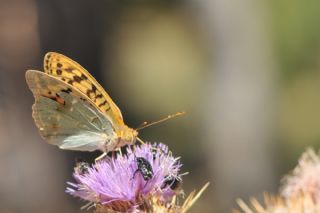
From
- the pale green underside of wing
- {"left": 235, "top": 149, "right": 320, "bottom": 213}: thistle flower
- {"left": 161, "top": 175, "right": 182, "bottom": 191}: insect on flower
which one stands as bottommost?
{"left": 235, "top": 149, "right": 320, "bottom": 213}: thistle flower

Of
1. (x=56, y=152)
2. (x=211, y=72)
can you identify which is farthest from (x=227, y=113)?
(x=56, y=152)

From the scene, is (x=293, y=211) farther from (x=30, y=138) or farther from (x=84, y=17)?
(x=84, y=17)

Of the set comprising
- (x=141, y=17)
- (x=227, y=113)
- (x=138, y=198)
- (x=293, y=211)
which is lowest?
(x=293, y=211)

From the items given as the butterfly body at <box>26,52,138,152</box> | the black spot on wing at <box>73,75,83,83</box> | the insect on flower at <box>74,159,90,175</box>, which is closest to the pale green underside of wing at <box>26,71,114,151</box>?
the butterfly body at <box>26,52,138,152</box>

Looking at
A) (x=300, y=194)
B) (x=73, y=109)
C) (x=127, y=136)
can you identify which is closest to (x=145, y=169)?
(x=127, y=136)

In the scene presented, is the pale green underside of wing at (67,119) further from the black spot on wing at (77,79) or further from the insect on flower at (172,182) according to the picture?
the insect on flower at (172,182)

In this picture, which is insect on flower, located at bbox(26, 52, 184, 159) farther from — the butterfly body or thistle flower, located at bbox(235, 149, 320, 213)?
thistle flower, located at bbox(235, 149, 320, 213)

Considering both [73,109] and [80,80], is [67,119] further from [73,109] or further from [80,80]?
[80,80]
